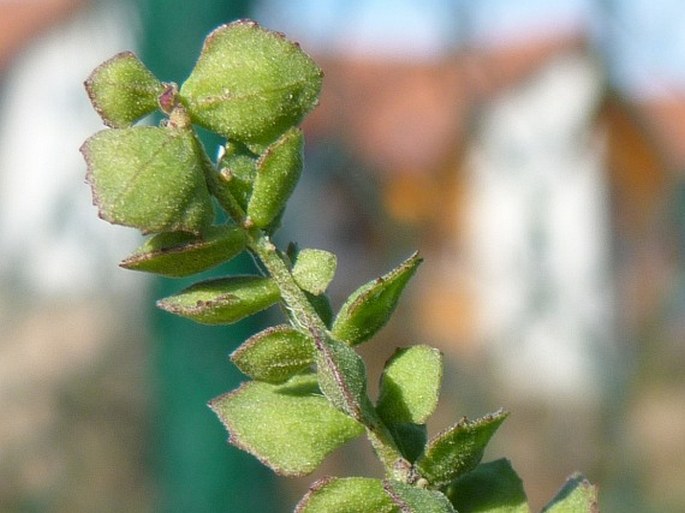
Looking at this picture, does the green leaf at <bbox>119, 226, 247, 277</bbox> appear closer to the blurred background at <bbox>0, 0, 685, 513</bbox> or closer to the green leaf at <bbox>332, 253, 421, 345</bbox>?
the green leaf at <bbox>332, 253, 421, 345</bbox>

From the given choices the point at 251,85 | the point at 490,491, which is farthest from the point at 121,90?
the point at 490,491

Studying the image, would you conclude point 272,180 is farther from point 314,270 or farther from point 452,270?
point 452,270

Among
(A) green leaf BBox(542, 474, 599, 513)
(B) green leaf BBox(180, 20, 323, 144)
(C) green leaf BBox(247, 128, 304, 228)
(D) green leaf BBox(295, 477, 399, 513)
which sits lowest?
(A) green leaf BBox(542, 474, 599, 513)

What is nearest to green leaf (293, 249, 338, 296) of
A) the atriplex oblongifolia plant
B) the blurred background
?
the atriplex oblongifolia plant

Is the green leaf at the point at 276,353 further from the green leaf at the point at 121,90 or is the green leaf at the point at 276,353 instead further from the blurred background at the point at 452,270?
the blurred background at the point at 452,270

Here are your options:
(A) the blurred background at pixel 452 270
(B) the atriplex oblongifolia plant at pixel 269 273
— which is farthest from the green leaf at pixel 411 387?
(A) the blurred background at pixel 452 270

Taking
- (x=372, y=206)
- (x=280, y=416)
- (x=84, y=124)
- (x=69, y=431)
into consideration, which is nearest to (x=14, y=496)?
(x=69, y=431)
